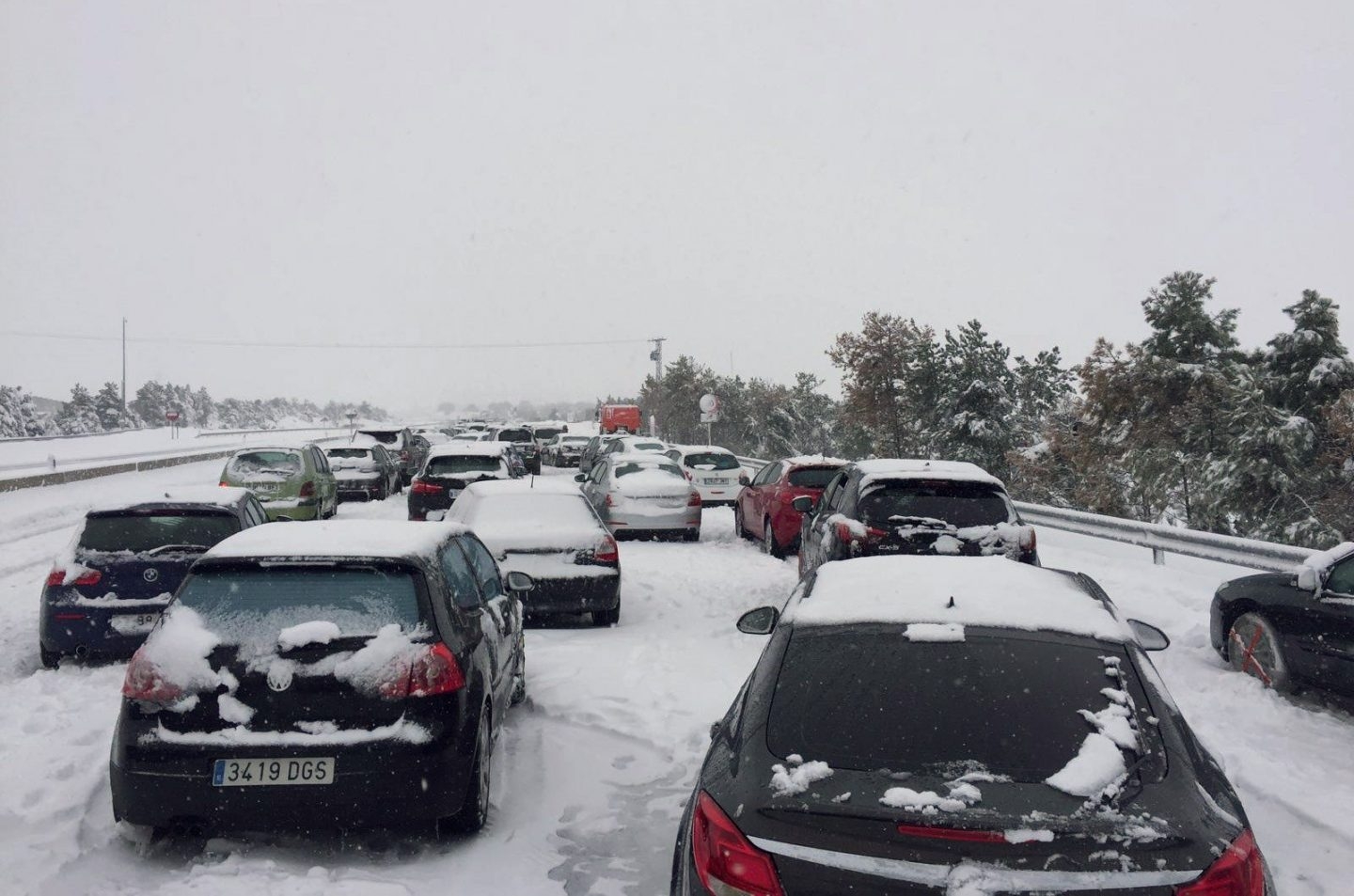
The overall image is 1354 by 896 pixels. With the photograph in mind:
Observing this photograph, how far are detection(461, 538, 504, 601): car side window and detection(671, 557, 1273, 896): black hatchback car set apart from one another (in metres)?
3.21

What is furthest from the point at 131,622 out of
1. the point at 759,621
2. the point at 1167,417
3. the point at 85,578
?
the point at 1167,417

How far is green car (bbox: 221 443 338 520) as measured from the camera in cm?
1895

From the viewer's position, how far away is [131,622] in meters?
8.27

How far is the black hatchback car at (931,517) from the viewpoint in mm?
8938

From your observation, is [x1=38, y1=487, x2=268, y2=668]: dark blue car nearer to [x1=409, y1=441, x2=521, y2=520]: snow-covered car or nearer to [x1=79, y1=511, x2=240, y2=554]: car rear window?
[x1=79, y1=511, x2=240, y2=554]: car rear window

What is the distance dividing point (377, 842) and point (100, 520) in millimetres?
4933

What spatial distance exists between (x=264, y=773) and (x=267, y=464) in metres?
15.9

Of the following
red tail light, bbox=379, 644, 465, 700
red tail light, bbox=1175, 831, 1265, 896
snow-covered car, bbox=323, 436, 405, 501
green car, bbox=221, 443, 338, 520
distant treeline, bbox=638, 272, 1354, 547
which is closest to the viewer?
red tail light, bbox=1175, 831, 1265, 896

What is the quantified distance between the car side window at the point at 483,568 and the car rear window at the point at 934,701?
11.3 feet

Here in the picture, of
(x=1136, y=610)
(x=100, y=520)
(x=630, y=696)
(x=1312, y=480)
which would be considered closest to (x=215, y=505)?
(x=100, y=520)

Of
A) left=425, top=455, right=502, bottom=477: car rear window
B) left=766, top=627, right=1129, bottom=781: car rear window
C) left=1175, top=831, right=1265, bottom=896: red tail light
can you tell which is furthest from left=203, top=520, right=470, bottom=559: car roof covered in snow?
left=425, top=455, right=502, bottom=477: car rear window

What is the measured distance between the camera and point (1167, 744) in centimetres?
307

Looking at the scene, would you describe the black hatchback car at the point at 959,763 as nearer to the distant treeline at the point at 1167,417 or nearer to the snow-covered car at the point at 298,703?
the snow-covered car at the point at 298,703

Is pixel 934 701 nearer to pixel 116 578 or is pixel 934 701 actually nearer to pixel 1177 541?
pixel 116 578
